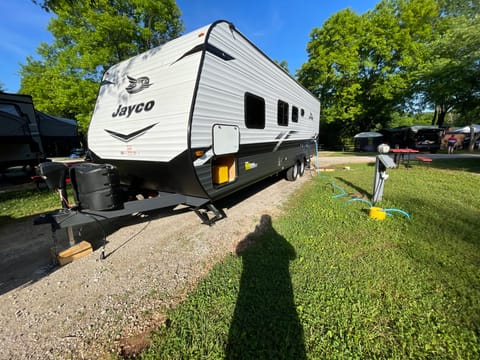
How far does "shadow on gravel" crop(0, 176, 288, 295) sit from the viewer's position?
2807mm

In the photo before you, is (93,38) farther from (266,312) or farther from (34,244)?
(266,312)

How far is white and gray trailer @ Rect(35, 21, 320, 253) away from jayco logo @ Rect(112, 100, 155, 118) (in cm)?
2

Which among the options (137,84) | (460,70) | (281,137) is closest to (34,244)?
(137,84)

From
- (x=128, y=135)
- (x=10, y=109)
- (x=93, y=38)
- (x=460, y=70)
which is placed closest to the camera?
(x=128, y=135)

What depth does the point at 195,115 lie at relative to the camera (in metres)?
3.00

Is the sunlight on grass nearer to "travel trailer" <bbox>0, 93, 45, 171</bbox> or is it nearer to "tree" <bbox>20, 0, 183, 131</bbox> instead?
"travel trailer" <bbox>0, 93, 45, 171</bbox>

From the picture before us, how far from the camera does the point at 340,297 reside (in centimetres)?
229

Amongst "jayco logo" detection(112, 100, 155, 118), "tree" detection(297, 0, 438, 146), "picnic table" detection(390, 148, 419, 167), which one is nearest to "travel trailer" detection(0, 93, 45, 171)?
"jayco logo" detection(112, 100, 155, 118)

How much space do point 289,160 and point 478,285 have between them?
5.25m

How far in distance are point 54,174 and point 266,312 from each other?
132 inches

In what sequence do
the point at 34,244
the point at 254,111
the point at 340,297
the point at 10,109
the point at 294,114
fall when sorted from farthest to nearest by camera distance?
the point at 10,109 < the point at 294,114 < the point at 254,111 < the point at 34,244 < the point at 340,297

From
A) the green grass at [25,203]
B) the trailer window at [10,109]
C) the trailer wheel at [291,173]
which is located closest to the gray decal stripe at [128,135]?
the green grass at [25,203]

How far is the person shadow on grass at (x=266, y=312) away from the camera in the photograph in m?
1.78

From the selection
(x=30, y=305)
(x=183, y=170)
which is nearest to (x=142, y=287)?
(x=30, y=305)
